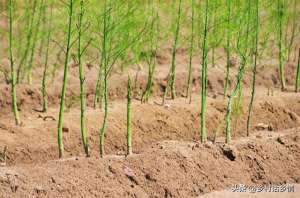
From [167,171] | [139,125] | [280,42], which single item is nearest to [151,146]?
[167,171]

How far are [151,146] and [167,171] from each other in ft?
2.98

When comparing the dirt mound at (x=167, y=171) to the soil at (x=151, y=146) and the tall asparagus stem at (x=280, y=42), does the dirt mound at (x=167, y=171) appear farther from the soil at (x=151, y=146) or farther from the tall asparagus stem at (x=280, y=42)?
the tall asparagus stem at (x=280, y=42)

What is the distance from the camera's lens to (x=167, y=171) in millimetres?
8602

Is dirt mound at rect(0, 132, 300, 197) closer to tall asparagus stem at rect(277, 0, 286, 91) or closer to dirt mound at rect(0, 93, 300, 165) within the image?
dirt mound at rect(0, 93, 300, 165)

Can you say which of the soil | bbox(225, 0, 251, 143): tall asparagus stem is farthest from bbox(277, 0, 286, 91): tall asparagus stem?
→ bbox(225, 0, 251, 143): tall asparagus stem

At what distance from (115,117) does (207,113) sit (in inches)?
62.0

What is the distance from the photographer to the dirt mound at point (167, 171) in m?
7.75

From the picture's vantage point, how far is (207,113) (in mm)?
11781

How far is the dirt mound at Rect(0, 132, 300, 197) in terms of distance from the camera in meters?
7.75

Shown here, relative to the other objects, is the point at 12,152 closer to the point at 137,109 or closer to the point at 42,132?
the point at 42,132

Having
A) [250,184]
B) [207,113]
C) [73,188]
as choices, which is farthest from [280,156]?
[73,188]

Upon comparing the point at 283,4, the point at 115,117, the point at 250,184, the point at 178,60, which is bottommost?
the point at 250,184

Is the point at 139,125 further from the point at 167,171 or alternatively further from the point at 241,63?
the point at 167,171

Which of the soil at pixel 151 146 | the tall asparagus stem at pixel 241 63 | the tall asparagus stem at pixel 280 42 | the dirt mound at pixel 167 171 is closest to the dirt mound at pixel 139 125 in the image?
the soil at pixel 151 146
